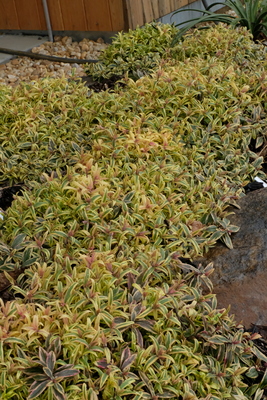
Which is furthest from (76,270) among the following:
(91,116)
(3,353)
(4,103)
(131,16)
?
(131,16)

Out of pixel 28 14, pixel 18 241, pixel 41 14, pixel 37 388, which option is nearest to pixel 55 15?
pixel 41 14

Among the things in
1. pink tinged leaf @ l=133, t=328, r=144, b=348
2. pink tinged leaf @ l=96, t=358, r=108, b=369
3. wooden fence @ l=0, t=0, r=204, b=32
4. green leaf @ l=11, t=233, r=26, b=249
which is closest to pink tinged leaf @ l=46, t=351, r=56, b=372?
pink tinged leaf @ l=96, t=358, r=108, b=369

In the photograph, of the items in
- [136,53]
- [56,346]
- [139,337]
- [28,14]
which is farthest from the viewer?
[28,14]

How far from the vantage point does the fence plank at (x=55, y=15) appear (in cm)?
658

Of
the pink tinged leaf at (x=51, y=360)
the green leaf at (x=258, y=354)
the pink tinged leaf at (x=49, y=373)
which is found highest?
the pink tinged leaf at (x=51, y=360)

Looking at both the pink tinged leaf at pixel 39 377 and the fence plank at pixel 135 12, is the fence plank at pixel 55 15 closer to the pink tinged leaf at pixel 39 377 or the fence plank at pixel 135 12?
the fence plank at pixel 135 12

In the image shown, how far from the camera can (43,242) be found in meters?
2.12

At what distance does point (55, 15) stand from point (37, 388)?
6.08 meters

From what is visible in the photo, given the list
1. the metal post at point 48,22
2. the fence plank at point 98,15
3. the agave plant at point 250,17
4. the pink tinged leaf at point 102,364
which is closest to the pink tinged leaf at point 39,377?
the pink tinged leaf at point 102,364

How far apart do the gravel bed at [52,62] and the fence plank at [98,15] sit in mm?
200

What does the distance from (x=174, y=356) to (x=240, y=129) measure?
1.75 m

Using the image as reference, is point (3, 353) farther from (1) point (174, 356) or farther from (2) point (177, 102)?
(2) point (177, 102)

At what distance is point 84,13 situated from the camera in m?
6.46

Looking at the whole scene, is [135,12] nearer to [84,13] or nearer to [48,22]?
[84,13]
